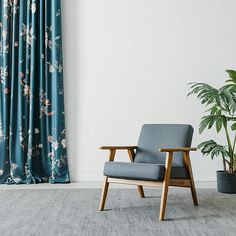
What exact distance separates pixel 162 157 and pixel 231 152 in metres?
0.97

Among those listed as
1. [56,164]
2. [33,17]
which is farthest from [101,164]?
[33,17]

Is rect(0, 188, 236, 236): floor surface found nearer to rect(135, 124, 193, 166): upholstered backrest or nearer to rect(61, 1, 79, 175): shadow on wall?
rect(135, 124, 193, 166): upholstered backrest

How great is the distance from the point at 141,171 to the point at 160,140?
2.22ft

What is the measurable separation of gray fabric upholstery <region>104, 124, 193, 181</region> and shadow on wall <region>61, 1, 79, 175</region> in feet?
4.80

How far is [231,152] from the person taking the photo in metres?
4.36

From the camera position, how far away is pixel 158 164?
10.7 feet

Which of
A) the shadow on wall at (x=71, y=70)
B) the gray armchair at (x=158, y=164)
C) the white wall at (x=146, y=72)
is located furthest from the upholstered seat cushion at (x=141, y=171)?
the shadow on wall at (x=71, y=70)

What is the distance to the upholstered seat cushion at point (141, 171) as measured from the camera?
→ 3158 millimetres

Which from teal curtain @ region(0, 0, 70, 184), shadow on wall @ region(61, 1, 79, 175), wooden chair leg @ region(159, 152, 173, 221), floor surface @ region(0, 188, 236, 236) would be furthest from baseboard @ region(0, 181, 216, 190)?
wooden chair leg @ region(159, 152, 173, 221)

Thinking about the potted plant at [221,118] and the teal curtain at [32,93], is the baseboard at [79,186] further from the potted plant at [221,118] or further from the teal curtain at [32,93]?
the potted plant at [221,118]

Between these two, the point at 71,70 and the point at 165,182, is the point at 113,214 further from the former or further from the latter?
the point at 71,70

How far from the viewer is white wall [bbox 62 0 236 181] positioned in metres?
5.21

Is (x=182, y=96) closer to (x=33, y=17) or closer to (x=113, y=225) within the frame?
(x=33, y=17)

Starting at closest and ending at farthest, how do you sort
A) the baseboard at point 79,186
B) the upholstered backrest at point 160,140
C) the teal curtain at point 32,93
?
the upholstered backrest at point 160,140 → the baseboard at point 79,186 → the teal curtain at point 32,93
